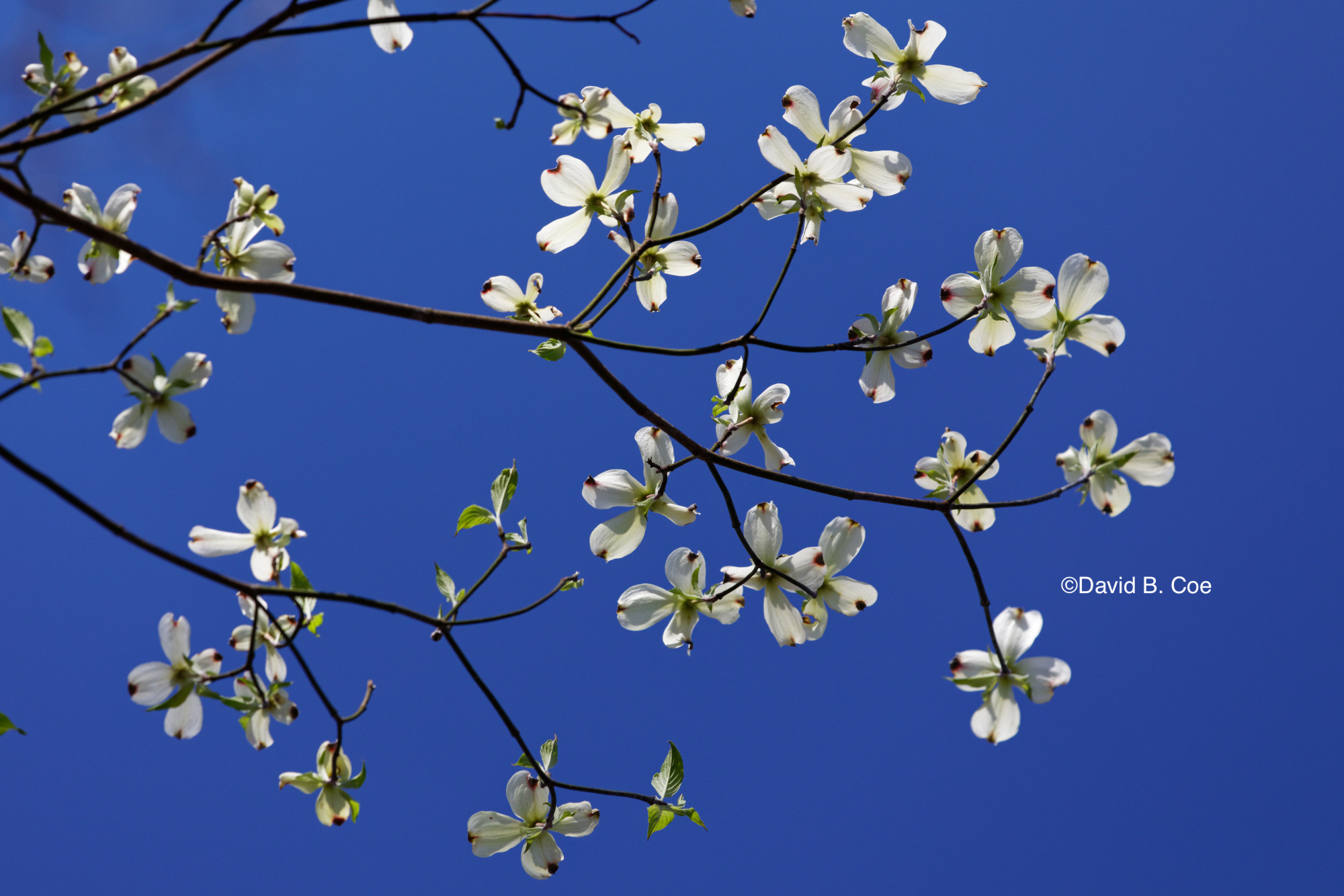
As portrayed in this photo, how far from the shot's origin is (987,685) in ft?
2.35

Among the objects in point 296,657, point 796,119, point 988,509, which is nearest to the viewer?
point 296,657

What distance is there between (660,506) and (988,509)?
0.38 metres

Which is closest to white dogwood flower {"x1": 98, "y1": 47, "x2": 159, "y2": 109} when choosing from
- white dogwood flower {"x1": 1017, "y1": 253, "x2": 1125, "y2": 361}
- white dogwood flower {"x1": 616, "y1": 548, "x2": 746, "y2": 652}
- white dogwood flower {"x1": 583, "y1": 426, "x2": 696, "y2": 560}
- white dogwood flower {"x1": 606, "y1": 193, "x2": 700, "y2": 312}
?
white dogwood flower {"x1": 606, "y1": 193, "x2": 700, "y2": 312}

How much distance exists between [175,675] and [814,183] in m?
0.76

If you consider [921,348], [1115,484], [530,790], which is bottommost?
[530,790]

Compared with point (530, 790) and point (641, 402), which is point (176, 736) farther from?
point (641, 402)

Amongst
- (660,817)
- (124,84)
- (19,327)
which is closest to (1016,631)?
(660,817)

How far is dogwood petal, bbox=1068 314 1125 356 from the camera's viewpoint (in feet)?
2.54

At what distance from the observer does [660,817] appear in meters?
0.85

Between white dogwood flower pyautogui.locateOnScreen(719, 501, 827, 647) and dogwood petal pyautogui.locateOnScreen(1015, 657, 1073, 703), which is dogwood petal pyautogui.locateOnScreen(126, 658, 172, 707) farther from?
dogwood petal pyautogui.locateOnScreen(1015, 657, 1073, 703)

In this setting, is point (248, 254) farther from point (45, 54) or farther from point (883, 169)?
point (883, 169)

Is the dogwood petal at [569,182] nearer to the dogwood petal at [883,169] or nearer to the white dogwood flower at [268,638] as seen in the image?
the dogwood petal at [883,169]

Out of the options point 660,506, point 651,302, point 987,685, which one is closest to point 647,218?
point 651,302

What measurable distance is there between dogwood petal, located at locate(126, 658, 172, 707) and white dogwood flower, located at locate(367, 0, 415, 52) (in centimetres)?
59
